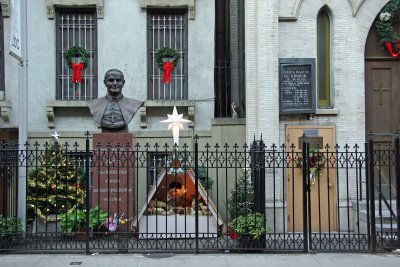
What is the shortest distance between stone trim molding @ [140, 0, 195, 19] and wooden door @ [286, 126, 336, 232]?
13.8 feet

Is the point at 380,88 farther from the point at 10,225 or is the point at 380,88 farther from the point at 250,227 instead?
the point at 10,225

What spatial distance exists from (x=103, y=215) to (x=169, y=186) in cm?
169

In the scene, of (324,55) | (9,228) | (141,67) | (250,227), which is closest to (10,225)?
(9,228)

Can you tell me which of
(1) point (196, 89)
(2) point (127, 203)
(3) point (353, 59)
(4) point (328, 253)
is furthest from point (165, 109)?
(4) point (328, 253)

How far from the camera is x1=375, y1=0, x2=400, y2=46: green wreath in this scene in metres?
12.9

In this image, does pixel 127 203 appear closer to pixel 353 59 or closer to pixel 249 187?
pixel 249 187

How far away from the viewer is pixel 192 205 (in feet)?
40.2

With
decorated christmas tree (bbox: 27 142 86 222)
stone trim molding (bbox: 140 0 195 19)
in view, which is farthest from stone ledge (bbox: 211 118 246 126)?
decorated christmas tree (bbox: 27 142 86 222)

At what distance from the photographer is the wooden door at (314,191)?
12492 millimetres

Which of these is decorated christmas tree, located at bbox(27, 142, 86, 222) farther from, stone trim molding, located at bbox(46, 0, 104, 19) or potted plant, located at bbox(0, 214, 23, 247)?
stone trim molding, located at bbox(46, 0, 104, 19)

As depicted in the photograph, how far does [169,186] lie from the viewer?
12344 mm

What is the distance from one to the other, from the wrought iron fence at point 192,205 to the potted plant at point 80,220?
0.07ft

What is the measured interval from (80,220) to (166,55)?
526 cm

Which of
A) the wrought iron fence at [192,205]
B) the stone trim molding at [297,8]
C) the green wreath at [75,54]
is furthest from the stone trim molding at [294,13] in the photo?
the green wreath at [75,54]
